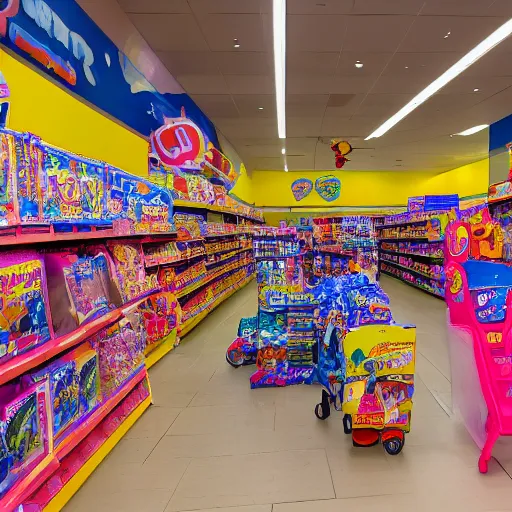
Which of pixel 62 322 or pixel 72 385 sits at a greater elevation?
pixel 62 322

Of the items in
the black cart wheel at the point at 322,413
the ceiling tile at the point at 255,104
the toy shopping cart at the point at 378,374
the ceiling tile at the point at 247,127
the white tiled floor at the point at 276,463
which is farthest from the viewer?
the ceiling tile at the point at 247,127

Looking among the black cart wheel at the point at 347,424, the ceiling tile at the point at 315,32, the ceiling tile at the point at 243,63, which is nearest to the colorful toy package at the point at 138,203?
the black cart wheel at the point at 347,424

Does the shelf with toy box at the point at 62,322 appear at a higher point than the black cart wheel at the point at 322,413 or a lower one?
higher

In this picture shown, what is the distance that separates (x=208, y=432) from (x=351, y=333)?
4.19 feet

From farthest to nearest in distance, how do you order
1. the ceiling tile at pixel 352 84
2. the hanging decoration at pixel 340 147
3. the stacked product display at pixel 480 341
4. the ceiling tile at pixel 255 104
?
1. the hanging decoration at pixel 340 147
2. the ceiling tile at pixel 255 104
3. the ceiling tile at pixel 352 84
4. the stacked product display at pixel 480 341

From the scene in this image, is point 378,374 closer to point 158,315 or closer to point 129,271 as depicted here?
point 129,271

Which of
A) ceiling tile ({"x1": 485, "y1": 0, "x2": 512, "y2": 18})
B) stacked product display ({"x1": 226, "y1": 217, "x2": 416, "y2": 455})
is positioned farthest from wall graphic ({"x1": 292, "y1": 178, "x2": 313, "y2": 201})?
ceiling tile ({"x1": 485, "y1": 0, "x2": 512, "y2": 18})

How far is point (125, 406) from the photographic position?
2.87m

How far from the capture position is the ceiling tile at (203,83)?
656 centimetres

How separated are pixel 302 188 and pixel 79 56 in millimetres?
14090

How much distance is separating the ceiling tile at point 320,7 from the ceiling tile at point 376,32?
26 cm

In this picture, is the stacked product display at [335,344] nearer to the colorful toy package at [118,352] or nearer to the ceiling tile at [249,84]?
the colorful toy package at [118,352]

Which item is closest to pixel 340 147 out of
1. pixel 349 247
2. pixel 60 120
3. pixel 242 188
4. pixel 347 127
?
pixel 347 127

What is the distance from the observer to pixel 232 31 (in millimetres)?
5000
